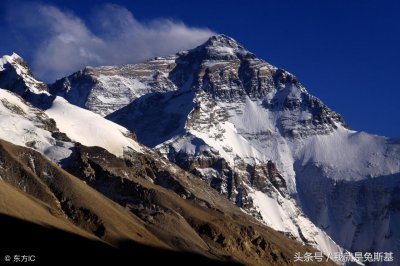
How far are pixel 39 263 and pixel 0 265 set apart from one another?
1984 centimetres

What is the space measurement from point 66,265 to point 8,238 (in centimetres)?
1323

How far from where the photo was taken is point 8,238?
198 m

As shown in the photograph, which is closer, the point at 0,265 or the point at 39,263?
the point at 0,265

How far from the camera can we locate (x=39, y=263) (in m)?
187

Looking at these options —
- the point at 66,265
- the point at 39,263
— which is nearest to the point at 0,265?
the point at 39,263

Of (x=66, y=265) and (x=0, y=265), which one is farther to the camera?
(x=66, y=265)

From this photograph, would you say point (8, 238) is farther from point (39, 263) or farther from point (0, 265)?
point (0, 265)

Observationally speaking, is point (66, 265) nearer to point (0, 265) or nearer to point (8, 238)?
point (8, 238)

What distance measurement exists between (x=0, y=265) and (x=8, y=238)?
3089cm

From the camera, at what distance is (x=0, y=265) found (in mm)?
167875

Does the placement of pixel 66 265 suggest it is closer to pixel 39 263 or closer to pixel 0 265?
pixel 39 263

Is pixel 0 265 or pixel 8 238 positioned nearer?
pixel 0 265

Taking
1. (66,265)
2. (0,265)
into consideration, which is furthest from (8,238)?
(0,265)
